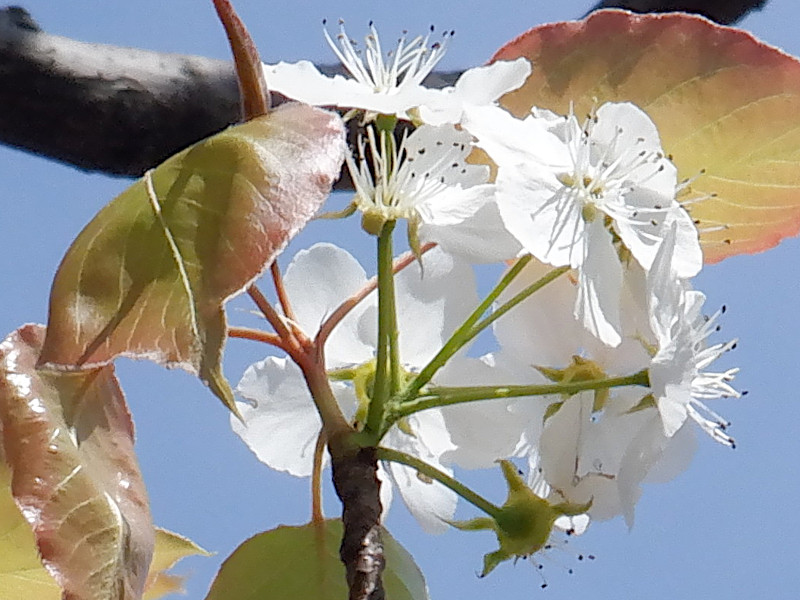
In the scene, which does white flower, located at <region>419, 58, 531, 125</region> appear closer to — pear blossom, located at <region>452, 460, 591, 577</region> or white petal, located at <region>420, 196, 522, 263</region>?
white petal, located at <region>420, 196, 522, 263</region>

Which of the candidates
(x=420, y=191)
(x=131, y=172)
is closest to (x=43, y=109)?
(x=131, y=172)

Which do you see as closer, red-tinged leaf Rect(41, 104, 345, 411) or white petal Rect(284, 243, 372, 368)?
red-tinged leaf Rect(41, 104, 345, 411)

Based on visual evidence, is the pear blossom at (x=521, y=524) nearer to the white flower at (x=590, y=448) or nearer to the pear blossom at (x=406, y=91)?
the white flower at (x=590, y=448)

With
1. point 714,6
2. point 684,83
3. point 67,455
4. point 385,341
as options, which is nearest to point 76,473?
point 67,455

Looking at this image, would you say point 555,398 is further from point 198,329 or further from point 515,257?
point 198,329

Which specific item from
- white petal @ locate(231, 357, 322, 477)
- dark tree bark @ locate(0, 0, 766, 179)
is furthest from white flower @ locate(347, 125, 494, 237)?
dark tree bark @ locate(0, 0, 766, 179)

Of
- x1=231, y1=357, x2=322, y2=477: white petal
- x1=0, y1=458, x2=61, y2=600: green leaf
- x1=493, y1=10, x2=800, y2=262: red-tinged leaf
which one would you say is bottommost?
x1=0, y1=458, x2=61, y2=600: green leaf
